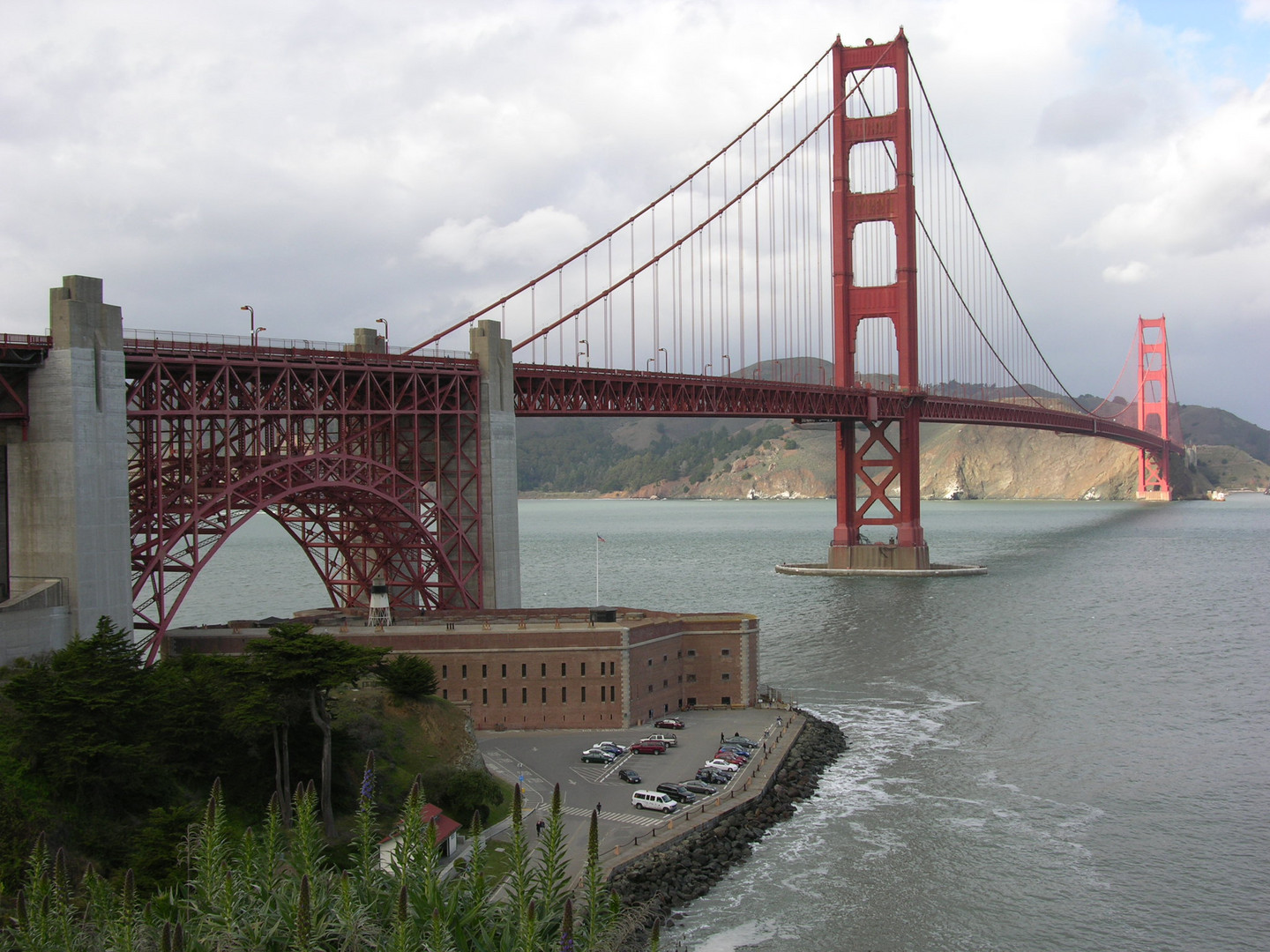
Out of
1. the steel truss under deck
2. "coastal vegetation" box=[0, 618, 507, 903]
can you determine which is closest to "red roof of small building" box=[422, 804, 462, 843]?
"coastal vegetation" box=[0, 618, 507, 903]

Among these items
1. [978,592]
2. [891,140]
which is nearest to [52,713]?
[978,592]

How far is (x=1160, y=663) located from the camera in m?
43.1

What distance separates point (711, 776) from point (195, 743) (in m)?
10.7

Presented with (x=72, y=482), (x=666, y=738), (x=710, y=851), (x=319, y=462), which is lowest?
(x=710, y=851)

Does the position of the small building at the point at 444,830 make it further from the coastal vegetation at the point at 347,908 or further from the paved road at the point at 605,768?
the coastal vegetation at the point at 347,908

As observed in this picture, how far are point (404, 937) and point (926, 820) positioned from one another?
19.0 m

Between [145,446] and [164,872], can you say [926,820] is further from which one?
[145,446]

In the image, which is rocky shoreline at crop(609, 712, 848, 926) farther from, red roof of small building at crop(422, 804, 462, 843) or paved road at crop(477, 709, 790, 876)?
red roof of small building at crop(422, 804, 462, 843)

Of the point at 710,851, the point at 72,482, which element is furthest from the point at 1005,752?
the point at 72,482

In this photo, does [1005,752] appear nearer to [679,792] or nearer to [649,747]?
[649,747]

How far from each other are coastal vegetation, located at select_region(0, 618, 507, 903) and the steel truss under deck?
500 cm

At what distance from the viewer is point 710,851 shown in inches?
922

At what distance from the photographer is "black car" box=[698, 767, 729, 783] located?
26938mm

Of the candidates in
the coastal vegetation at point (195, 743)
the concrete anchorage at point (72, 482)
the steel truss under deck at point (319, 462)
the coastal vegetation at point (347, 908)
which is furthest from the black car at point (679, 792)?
the coastal vegetation at point (347, 908)
